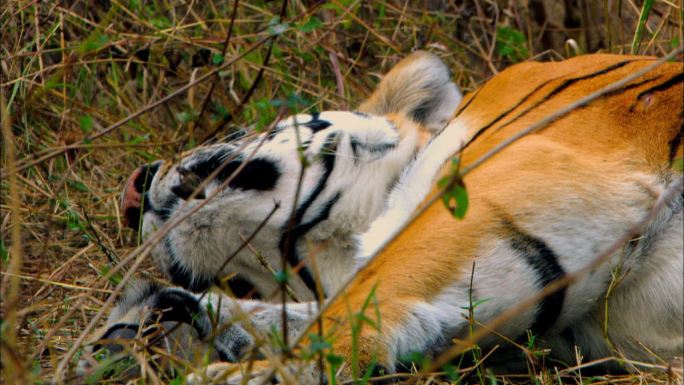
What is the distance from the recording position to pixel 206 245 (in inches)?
76.4

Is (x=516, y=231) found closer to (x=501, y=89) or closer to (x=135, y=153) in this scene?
(x=501, y=89)

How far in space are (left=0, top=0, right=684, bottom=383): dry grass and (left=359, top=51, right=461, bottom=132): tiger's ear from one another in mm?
257

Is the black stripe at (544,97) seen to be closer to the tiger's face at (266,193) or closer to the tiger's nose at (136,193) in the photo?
the tiger's face at (266,193)

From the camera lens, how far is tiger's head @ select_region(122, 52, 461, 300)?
191 cm

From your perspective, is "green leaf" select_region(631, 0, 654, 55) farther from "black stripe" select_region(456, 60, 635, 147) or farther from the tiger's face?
the tiger's face

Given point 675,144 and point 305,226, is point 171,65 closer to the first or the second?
point 305,226

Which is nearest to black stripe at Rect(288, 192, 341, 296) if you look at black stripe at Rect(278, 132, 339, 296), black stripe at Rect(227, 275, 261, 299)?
black stripe at Rect(278, 132, 339, 296)

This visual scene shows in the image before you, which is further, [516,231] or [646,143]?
[646,143]

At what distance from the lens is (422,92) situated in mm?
2143

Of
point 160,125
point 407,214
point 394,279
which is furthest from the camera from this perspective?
point 160,125

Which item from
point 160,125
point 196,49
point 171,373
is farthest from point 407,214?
point 160,125

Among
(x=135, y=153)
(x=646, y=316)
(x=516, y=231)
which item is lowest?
(x=135, y=153)

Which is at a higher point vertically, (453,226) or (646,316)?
(453,226)

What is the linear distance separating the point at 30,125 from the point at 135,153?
1.07 ft
